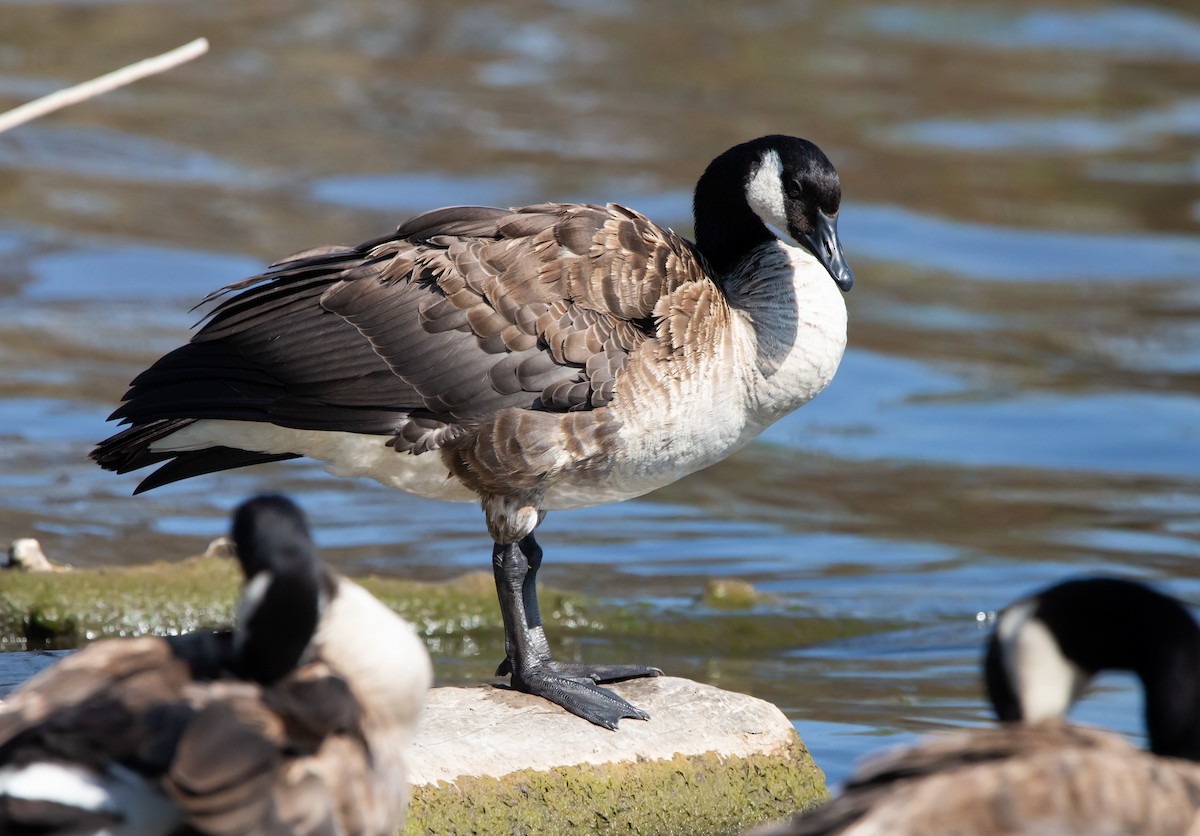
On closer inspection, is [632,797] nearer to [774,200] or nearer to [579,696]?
[579,696]

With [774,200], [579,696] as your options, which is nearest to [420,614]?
[579,696]

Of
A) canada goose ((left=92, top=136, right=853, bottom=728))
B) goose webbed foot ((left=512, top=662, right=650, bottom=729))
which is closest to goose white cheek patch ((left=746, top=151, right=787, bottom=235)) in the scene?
canada goose ((left=92, top=136, right=853, bottom=728))

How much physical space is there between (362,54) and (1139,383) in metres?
13.2

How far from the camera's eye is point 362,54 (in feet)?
83.1

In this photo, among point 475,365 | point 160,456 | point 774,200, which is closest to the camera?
point 475,365

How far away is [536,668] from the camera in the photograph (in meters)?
7.46

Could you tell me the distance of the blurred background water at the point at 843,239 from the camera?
36.9ft

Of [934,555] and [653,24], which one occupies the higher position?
[653,24]

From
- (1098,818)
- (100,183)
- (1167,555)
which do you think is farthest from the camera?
(100,183)

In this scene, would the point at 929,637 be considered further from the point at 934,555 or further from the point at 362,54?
the point at 362,54

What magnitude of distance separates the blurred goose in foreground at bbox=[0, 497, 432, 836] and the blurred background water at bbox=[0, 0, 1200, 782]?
11.4ft

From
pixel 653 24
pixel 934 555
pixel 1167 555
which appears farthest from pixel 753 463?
pixel 653 24

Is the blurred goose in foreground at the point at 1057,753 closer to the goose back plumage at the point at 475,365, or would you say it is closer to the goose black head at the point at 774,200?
the goose back plumage at the point at 475,365

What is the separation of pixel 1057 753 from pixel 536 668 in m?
3.15
